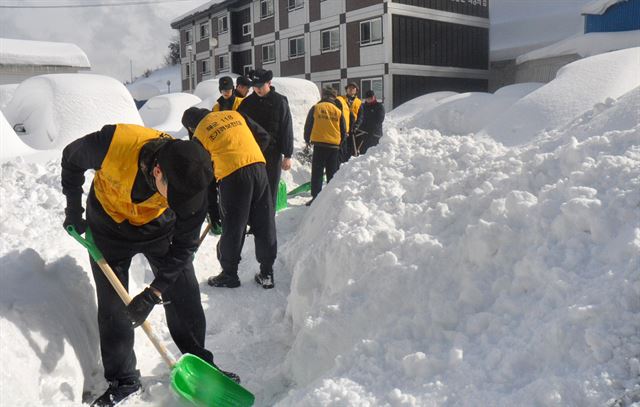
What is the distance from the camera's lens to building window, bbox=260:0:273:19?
81.9ft

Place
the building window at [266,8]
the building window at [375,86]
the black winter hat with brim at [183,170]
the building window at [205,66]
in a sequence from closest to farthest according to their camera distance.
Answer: the black winter hat with brim at [183,170], the building window at [375,86], the building window at [266,8], the building window at [205,66]

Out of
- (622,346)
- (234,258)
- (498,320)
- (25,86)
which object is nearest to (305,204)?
(234,258)

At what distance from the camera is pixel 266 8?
997 inches

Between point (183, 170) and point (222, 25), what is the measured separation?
93.0ft

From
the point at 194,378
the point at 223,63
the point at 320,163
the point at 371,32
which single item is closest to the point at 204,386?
the point at 194,378

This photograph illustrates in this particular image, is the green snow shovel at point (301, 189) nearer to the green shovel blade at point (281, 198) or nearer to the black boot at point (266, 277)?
the green shovel blade at point (281, 198)

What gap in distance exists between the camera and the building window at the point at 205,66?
30.3 metres

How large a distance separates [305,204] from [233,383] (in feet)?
15.6

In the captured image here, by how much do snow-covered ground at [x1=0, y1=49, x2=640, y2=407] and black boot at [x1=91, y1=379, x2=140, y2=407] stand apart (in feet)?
0.36

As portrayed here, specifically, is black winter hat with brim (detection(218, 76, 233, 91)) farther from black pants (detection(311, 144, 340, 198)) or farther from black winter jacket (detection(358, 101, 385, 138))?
black winter jacket (detection(358, 101, 385, 138))

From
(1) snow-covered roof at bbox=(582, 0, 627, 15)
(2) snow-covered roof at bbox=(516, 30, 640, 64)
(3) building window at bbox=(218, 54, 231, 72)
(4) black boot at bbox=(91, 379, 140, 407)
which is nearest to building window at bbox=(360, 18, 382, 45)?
(2) snow-covered roof at bbox=(516, 30, 640, 64)

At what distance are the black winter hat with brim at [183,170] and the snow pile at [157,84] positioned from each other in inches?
1165

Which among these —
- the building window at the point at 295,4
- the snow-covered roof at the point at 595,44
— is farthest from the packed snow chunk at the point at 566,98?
the building window at the point at 295,4

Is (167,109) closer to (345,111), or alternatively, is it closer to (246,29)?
(345,111)
